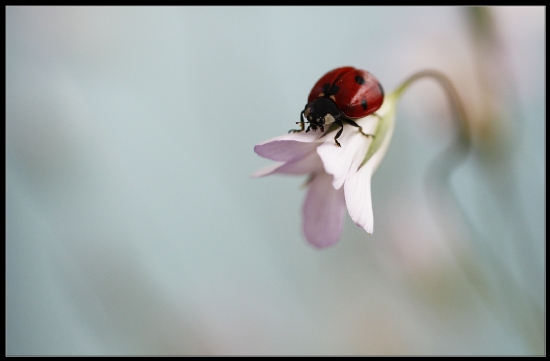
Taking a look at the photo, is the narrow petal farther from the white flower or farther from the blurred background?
the blurred background

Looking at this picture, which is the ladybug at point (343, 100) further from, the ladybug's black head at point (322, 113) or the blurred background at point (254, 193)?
the blurred background at point (254, 193)

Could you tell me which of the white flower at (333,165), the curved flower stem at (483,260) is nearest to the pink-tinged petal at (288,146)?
the white flower at (333,165)

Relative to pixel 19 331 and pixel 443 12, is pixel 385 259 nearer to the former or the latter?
pixel 443 12

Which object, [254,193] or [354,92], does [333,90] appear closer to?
[354,92]

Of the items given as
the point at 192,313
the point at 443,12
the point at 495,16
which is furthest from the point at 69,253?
the point at 443,12

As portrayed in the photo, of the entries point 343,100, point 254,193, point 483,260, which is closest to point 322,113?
point 343,100

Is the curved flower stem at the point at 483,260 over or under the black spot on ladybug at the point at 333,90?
under
